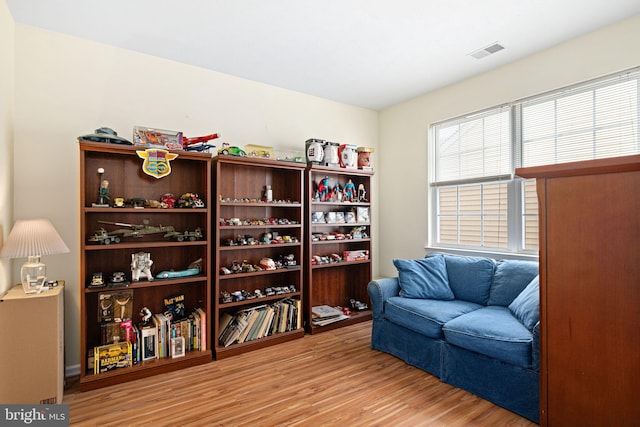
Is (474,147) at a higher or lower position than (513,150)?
higher

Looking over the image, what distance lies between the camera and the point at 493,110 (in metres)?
3.39

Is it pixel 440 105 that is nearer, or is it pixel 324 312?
pixel 324 312

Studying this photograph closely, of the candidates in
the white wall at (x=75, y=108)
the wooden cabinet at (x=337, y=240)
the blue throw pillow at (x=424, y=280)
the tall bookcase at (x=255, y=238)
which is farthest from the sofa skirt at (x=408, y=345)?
the white wall at (x=75, y=108)

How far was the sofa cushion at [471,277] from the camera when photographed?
299 cm

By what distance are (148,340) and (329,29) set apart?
A: 9.56ft

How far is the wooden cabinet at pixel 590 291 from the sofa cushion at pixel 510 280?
1.72 meters

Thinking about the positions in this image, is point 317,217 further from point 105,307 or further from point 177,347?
point 105,307

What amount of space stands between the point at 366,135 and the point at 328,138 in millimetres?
658

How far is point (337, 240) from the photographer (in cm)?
378

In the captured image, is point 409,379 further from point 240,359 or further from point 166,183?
point 166,183

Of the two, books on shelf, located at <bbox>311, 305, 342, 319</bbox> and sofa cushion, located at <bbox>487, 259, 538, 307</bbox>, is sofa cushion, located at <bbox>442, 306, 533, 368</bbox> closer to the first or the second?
sofa cushion, located at <bbox>487, 259, 538, 307</bbox>

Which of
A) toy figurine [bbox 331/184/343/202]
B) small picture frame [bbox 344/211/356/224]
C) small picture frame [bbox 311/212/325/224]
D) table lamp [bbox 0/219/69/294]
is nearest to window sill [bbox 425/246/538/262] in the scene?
small picture frame [bbox 344/211/356/224]

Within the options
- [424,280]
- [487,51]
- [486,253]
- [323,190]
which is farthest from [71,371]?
[487,51]

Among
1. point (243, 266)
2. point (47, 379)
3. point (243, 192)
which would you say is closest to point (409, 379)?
point (243, 266)
